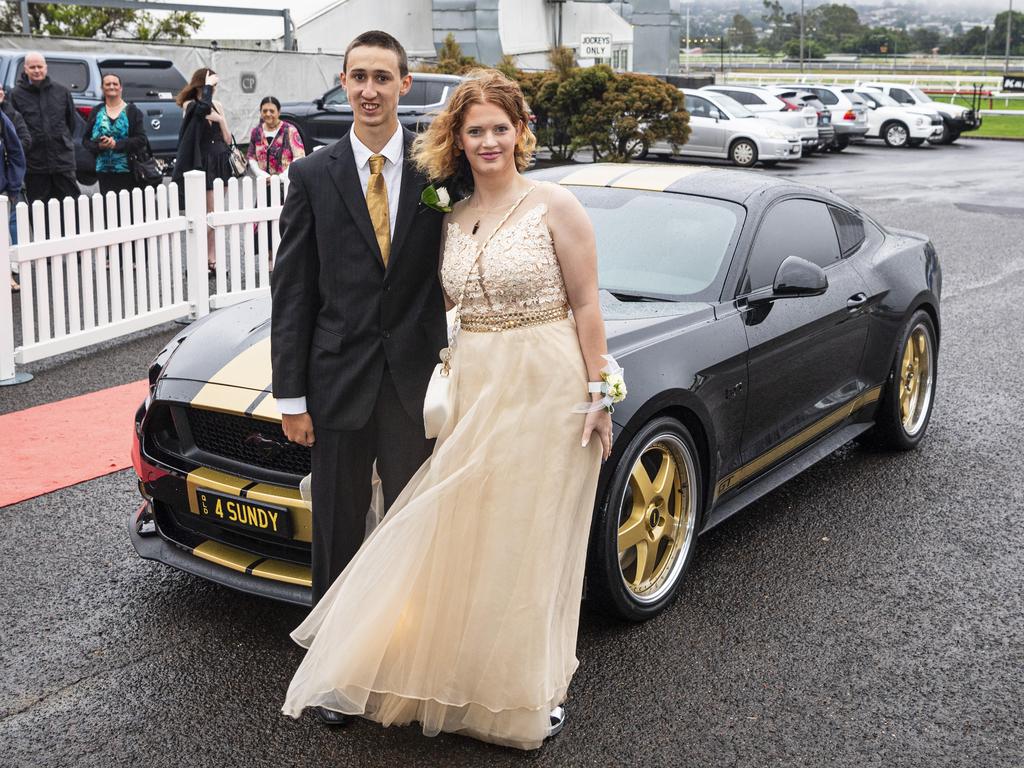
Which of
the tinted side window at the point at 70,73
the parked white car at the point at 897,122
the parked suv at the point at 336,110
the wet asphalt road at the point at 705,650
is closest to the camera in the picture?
the wet asphalt road at the point at 705,650

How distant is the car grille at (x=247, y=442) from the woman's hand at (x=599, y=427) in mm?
1062

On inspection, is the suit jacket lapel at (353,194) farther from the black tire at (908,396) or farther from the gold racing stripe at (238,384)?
the black tire at (908,396)

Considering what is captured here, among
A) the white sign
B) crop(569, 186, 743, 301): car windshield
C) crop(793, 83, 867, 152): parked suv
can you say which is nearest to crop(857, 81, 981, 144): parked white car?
crop(793, 83, 867, 152): parked suv

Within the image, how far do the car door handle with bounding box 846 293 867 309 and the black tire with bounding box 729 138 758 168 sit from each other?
20.4 meters

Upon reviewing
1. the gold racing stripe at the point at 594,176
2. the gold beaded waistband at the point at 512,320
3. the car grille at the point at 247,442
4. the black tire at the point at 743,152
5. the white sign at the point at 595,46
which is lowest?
the car grille at the point at 247,442

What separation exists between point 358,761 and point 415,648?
39 cm

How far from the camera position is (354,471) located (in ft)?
11.8

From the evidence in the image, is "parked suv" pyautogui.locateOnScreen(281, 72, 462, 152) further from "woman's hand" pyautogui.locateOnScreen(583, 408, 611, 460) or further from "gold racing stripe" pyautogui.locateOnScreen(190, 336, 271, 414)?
"woman's hand" pyautogui.locateOnScreen(583, 408, 611, 460)

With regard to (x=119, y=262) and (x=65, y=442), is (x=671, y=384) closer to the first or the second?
(x=65, y=442)

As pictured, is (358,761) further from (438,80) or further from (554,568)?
(438,80)

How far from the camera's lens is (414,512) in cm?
338

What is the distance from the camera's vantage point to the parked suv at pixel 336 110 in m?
19.6

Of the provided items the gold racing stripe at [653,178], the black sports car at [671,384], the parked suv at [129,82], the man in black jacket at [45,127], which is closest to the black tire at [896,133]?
the parked suv at [129,82]

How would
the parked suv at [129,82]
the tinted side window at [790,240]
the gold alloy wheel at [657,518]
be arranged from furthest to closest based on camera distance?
the parked suv at [129,82] < the tinted side window at [790,240] < the gold alloy wheel at [657,518]
